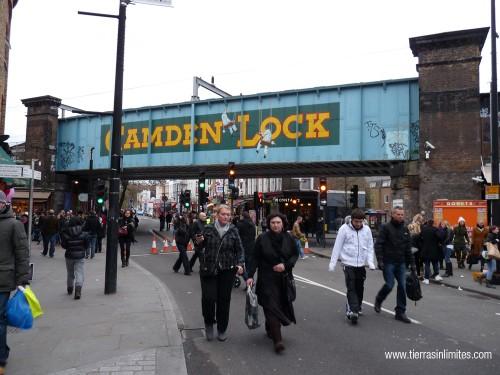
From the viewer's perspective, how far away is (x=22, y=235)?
4703 millimetres

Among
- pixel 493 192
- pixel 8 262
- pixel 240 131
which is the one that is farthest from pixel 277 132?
pixel 8 262

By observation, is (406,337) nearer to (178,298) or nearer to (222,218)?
(222,218)

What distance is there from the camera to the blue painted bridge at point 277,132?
2108 centimetres

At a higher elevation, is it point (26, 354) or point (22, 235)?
point (22, 235)

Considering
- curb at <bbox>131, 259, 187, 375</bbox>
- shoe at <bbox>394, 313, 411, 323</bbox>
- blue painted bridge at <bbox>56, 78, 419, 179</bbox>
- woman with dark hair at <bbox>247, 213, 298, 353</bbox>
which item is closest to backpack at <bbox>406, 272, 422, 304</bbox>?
shoe at <bbox>394, 313, 411, 323</bbox>

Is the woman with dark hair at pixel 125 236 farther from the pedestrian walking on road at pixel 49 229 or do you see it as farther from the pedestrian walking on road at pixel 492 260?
the pedestrian walking on road at pixel 492 260

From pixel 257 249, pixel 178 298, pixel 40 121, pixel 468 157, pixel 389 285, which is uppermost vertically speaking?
pixel 40 121

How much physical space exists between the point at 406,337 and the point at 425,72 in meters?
16.2

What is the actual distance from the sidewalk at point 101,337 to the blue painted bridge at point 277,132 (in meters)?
14.6

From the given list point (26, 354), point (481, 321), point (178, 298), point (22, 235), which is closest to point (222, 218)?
point (22, 235)

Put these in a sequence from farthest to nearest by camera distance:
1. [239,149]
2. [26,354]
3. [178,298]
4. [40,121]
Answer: [40,121] < [239,149] < [178,298] < [26,354]

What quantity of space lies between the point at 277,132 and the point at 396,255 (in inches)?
660

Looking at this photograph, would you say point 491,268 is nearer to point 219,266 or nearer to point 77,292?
point 219,266

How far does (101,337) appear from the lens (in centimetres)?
588
